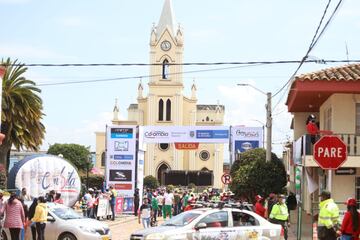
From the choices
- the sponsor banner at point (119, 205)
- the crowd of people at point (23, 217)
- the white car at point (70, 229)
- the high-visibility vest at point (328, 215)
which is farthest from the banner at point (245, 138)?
the high-visibility vest at point (328, 215)

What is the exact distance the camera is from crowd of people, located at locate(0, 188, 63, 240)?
1856 cm

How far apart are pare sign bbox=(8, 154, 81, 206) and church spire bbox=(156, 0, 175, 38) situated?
3327 inches

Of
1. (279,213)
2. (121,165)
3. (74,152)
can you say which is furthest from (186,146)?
(74,152)

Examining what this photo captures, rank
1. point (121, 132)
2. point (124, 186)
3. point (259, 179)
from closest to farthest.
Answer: point (259, 179) → point (124, 186) → point (121, 132)

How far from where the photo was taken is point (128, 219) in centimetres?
3747

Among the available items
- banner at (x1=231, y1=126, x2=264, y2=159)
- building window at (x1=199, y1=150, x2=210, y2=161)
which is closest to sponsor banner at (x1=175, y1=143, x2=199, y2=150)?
banner at (x1=231, y1=126, x2=264, y2=159)

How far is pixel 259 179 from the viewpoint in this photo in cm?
3120

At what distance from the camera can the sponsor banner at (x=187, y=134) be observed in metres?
49.1

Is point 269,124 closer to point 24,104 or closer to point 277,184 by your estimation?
point 277,184

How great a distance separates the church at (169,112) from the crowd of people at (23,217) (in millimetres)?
85863

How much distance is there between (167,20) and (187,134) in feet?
236

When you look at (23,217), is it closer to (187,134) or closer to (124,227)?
(124,227)

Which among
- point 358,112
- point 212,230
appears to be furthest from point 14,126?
point 212,230

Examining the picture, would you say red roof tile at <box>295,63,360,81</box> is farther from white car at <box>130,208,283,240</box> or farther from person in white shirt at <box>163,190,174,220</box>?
person in white shirt at <box>163,190,174,220</box>
